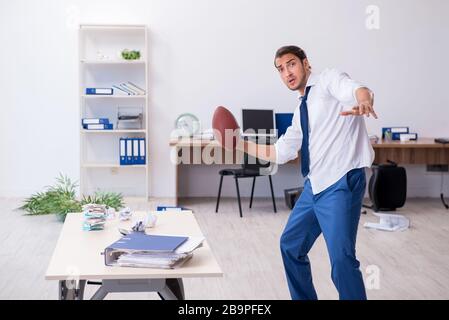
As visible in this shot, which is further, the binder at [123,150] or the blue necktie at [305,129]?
the binder at [123,150]

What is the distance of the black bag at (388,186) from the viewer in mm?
6523

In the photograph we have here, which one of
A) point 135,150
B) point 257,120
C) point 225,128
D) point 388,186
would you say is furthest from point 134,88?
point 225,128

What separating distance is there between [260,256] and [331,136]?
1.92 metres

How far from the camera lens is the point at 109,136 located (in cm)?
742

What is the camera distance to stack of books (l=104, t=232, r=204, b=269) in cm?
229

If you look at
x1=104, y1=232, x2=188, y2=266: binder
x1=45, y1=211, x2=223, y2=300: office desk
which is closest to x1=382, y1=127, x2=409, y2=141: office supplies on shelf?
x1=45, y1=211, x2=223, y2=300: office desk

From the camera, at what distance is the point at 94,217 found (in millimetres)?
2943

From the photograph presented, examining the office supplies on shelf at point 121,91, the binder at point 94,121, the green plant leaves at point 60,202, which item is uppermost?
the office supplies on shelf at point 121,91

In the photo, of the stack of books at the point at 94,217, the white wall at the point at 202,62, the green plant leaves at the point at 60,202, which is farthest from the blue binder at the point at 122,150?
the stack of books at the point at 94,217

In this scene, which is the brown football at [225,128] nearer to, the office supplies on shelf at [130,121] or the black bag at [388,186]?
the black bag at [388,186]

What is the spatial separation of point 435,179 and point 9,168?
4.99m

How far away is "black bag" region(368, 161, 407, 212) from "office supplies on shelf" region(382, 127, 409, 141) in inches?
29.3

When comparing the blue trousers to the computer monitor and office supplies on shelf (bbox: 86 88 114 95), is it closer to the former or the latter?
the computer monitor

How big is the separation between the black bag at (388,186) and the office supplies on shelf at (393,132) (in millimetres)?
744
